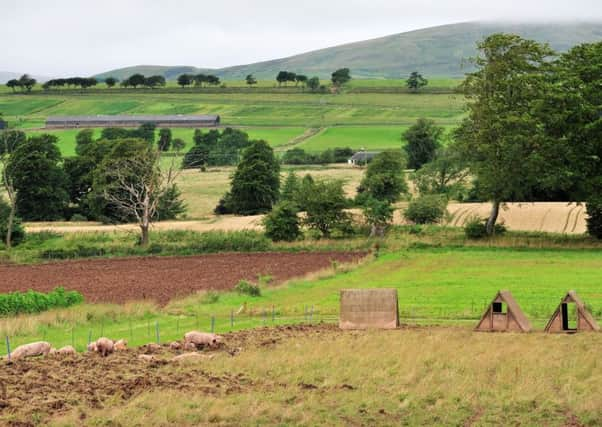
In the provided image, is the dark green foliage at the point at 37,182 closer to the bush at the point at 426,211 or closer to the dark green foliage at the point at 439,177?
the dark green foliage at the point at 439,177

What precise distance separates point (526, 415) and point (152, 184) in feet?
179

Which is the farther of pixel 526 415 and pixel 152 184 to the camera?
pixel 152 184

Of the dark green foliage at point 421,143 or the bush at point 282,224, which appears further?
the dark green foliage at point 421,143

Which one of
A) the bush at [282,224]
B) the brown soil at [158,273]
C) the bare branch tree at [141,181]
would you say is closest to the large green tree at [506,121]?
the brown soil at [158,273]

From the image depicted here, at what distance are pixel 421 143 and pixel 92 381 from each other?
4140 inches

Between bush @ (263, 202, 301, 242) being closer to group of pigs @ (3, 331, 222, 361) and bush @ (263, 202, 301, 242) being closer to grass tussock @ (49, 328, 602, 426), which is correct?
group of pigs @ (3, 331, 222, 361)

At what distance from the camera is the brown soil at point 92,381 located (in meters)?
25.8

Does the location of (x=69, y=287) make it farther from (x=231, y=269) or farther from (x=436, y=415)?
(x=436, y=415)

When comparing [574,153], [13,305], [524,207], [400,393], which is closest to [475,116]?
[574,153]

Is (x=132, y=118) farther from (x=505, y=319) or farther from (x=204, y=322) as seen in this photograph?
(x=505, y=319)

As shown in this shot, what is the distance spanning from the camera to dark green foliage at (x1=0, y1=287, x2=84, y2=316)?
144 feet

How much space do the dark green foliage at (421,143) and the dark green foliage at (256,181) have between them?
34602 millimetres

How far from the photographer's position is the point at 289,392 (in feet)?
89.1

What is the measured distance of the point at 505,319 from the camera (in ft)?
118
